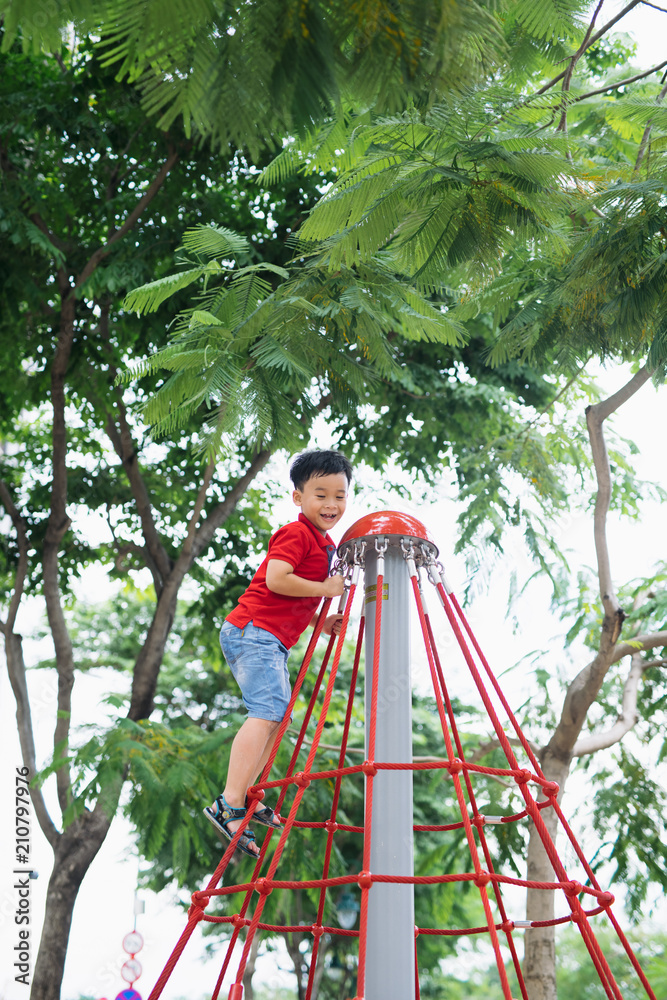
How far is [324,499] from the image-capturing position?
8.96 ft

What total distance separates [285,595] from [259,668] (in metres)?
0.24

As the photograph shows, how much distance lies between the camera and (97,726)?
5.35 m

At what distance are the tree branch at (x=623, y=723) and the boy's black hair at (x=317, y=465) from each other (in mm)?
3470

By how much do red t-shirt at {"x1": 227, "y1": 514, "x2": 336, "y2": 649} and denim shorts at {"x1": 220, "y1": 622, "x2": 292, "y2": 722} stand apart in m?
0.03

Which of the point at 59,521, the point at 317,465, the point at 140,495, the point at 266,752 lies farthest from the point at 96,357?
the point at 266,752

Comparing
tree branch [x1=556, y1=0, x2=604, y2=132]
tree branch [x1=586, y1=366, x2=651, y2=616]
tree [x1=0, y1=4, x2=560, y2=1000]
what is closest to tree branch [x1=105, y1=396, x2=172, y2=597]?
tree [x1=0, y1=4, x2=560, y2=1000]

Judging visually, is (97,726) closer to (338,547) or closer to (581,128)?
(338,547)

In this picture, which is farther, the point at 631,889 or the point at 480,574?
the point at 631,889

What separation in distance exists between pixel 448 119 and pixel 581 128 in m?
1.84

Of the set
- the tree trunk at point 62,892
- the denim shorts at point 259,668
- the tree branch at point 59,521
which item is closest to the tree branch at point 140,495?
the tree branch at point 59,521

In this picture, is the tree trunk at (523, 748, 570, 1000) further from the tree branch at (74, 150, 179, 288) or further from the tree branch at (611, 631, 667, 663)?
the tree branch at (74, 150, 179, 288)

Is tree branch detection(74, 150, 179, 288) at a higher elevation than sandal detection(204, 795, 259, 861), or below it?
higher

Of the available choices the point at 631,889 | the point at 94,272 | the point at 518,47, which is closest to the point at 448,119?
the point at 518,47

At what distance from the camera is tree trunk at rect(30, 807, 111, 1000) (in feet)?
18.3
